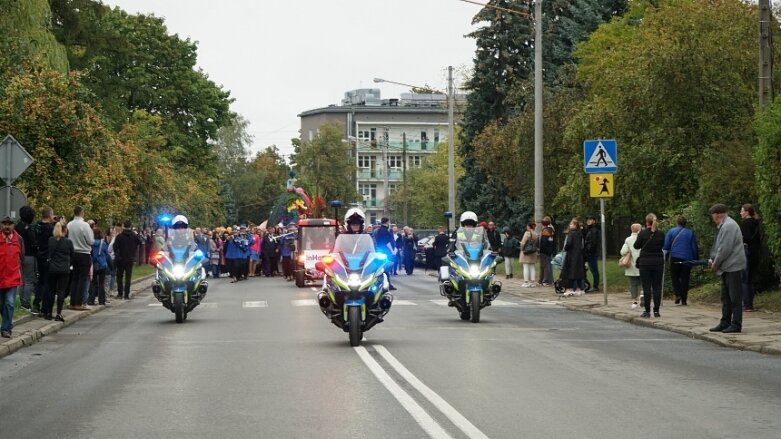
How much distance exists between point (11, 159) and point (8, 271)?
442cm

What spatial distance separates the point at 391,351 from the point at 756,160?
31.0ft

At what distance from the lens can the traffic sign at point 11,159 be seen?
73.5 ft

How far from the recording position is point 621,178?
35.7 m

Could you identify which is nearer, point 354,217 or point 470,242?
point 354,217

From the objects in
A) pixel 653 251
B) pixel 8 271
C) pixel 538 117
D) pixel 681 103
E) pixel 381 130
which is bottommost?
pixel 8 271

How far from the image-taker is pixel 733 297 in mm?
18969

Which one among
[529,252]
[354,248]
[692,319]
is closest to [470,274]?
[692,319]

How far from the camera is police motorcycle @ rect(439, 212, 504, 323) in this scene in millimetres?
22250

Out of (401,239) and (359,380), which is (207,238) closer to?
(401,239)

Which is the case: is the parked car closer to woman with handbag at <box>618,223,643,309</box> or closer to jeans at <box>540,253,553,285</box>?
jeans at <box>540,253,553,285</box>

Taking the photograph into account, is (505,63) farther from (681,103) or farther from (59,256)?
(59,256)

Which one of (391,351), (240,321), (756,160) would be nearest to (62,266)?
(240,321)

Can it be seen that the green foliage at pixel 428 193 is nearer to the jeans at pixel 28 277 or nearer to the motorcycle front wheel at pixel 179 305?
the jeans at pixel 28 277

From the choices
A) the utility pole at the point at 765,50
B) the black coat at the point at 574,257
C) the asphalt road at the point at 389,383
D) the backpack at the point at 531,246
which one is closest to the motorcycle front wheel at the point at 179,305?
the asphalt road at the point at 389,383
